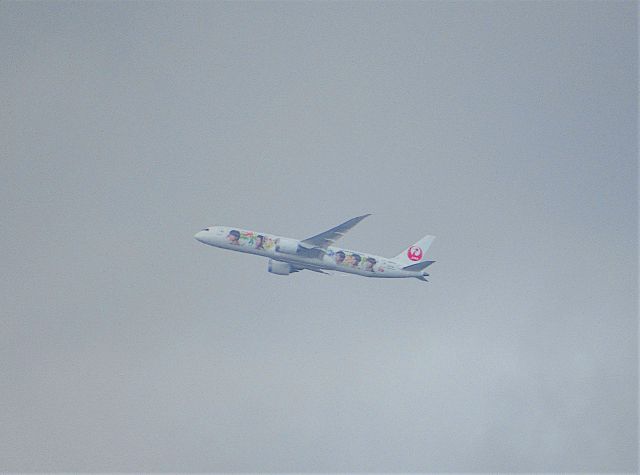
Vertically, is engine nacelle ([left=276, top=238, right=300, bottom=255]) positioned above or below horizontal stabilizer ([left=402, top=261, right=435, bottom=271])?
above

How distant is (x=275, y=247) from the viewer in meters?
104

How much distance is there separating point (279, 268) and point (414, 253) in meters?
14.4

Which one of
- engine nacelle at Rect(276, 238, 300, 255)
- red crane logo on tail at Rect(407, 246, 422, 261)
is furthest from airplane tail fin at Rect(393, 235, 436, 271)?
engine nacelle at Rect(276, 238, 300, 255)

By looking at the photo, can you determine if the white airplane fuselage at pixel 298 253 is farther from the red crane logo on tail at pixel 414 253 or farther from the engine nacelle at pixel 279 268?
the red crane logo on tail at pixel 414 253

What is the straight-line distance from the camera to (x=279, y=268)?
110 metres

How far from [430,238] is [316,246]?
17256 mm

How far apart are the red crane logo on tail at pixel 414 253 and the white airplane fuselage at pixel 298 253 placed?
23.3 feet

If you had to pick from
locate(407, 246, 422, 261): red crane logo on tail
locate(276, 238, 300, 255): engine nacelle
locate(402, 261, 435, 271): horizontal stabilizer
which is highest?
locate(407, 246, 422, 261): red crane logo on tail

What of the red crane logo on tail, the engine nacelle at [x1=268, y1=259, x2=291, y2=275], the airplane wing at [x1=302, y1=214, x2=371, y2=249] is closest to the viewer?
the airplane wing at [x1=302, y1=214, x2=371, y2=249]

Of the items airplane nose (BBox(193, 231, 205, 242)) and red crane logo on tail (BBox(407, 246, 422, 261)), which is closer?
airplane nose (BBox(193, 231, 205, 242))

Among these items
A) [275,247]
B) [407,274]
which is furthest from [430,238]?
[275,247]

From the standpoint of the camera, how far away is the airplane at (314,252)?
Answer: 104 m

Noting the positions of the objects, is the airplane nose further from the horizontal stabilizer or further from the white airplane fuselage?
the horizontal stabilizer

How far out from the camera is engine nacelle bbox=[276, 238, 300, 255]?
104m
